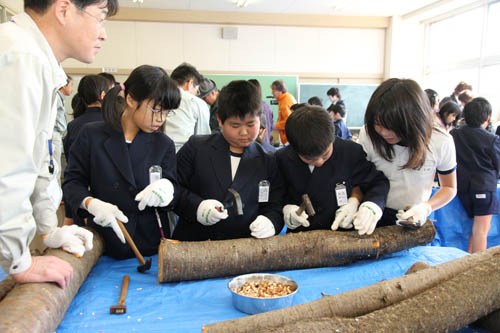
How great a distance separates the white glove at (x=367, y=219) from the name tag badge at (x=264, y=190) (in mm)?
428

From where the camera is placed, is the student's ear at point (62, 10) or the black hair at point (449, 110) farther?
the black hair at point (449, 110)

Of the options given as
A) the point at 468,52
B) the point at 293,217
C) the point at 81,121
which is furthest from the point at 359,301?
the point at 468,52

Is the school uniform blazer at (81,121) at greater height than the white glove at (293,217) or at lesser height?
greater

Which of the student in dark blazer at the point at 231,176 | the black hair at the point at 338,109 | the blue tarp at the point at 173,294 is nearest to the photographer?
the blue tarp at the point at 173,294

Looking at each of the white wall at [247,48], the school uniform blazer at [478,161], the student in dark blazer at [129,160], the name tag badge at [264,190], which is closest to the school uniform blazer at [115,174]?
the student in dark blazer at [129,160]

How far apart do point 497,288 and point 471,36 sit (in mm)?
6757

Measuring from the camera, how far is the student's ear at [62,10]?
3.40ft

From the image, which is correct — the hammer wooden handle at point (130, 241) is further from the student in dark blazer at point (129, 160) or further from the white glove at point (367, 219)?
the white glove at point (367, 219)

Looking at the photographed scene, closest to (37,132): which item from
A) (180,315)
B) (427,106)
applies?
(180,315)

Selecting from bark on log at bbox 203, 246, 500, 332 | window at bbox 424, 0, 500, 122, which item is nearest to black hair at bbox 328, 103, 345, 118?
window at bbox 424, 0, 500, 122

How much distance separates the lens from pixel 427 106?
1.70 m

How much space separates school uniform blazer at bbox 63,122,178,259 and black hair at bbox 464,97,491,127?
8.78ft

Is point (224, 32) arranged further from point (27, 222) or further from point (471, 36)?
point (27, 222)

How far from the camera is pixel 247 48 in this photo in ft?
24.2
